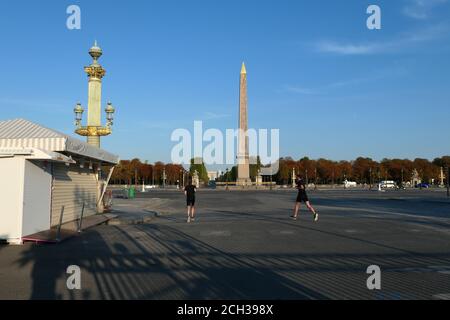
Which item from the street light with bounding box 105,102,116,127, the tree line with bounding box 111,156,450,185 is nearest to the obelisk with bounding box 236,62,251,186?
the street light with bounding box 105,102,116,127

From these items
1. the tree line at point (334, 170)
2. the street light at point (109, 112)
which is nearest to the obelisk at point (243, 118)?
the street light at point (109, 112)

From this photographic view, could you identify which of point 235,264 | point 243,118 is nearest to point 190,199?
point 235,264

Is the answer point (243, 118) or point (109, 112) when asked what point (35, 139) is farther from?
point (243, 118)

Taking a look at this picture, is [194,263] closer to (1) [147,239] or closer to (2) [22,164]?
(1) [147,239]

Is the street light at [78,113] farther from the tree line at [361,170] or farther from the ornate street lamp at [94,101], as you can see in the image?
the tree line at [361,170]

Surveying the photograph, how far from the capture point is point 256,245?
12.4 meters

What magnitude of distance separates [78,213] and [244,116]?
183ft

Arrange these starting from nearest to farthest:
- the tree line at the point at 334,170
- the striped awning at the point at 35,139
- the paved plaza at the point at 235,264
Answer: the paved plaza at the point at 235,264
the striped awning at the point at 35,139
the tree line at the point at 334,170

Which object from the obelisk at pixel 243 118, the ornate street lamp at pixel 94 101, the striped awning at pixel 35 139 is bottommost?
the striped awning at pixel 35 139

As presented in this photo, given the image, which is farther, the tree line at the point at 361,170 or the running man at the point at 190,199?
the tree line at the point at 361,170

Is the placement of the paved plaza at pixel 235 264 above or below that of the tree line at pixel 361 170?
below

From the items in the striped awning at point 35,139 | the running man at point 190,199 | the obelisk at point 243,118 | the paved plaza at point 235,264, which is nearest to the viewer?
the paved plaza at point 235,264

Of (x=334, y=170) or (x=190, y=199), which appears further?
(x=334, y=170)

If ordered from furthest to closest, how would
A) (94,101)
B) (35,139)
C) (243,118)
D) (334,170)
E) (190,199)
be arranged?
(334,170), (243,118), (94,101), (190,199), (35,139)
